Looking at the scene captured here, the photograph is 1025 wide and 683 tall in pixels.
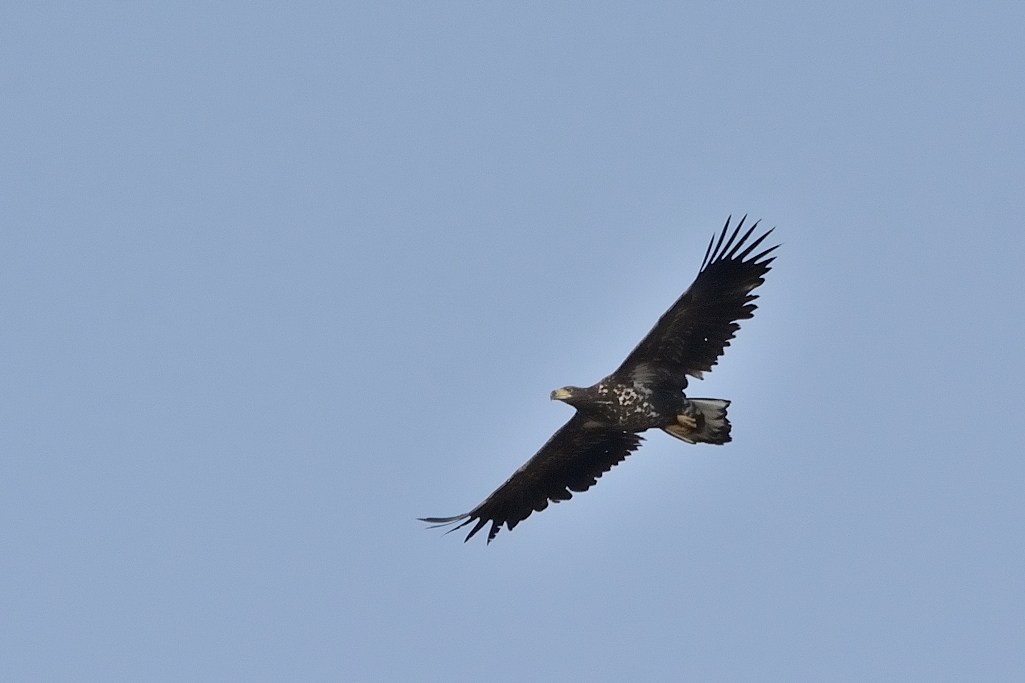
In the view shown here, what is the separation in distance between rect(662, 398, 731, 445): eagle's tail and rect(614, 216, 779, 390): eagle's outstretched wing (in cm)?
40

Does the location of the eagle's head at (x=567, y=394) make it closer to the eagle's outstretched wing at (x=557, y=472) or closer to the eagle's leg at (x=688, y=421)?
the eagle's outstretched wing at (x=557, y=472)

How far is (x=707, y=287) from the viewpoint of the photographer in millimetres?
20594

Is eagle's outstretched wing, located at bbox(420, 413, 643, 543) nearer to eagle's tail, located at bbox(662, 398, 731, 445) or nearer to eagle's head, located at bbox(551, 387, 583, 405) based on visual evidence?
eagle's head, located at bbox(551, 387, 583, 405)

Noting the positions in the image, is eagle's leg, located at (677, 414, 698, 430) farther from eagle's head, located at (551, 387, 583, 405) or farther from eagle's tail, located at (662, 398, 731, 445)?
eagle's head, located at (551, 387, 583, 405)

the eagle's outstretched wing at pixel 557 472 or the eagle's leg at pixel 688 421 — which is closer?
the eagle's leg at pixel 688 421

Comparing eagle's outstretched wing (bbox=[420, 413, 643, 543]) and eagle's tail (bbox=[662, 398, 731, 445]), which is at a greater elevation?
eagle's outstretched wing (bbox=[420, 413, 643, 543])

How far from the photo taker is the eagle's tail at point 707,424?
817 inches

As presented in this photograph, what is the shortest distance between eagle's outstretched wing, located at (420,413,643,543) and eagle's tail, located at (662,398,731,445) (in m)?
1.05

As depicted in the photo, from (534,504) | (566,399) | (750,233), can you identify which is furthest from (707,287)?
(534,504)

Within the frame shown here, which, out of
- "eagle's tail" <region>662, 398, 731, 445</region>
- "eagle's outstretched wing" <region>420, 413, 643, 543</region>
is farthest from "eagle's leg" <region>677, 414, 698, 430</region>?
"eagle's outstretched wing" <region>420, 413, 643, 543</region>

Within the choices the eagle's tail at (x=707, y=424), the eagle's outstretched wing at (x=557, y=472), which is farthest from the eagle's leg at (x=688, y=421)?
the eagle's outstretched wing at (x=557, y=472)

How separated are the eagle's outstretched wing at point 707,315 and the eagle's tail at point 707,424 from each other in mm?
399

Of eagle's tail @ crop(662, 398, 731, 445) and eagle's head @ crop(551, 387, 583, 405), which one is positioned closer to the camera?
eagle's tail @ crop(662, 398, 731, 445)

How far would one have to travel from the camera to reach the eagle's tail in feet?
68.1
